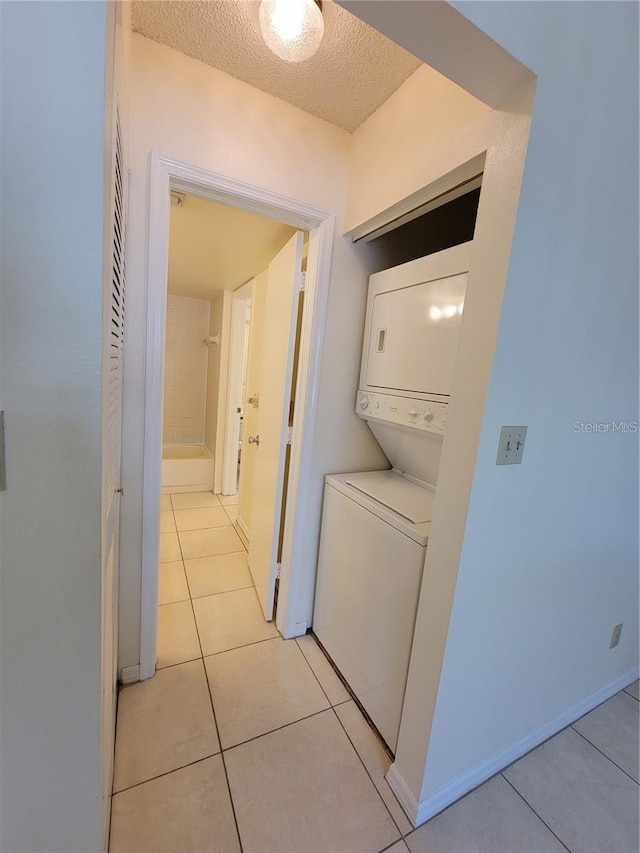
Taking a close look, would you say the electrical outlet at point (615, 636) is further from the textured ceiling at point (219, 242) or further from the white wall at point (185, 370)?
the white wall at point (185, 370)

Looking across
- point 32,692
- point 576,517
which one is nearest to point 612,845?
point 576,517

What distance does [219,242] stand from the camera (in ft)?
7.33

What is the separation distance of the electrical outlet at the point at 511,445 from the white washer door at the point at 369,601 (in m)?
0.41

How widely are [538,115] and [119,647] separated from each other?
2.30 metres

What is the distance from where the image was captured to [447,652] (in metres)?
1.02

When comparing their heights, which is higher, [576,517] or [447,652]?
[576,517]

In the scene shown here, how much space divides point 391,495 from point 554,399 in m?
0.73

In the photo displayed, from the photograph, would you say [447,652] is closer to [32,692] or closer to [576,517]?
[576,517]

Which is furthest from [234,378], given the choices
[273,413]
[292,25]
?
[292,25]

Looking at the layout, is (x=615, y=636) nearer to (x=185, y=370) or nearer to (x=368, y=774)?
(x=368, y=774)

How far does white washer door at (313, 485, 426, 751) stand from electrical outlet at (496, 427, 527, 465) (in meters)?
0.41

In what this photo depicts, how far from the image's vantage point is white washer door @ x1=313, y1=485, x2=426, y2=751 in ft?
4.08

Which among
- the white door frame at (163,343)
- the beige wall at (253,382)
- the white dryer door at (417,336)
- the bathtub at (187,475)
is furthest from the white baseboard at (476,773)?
the bathtub at (187,475)

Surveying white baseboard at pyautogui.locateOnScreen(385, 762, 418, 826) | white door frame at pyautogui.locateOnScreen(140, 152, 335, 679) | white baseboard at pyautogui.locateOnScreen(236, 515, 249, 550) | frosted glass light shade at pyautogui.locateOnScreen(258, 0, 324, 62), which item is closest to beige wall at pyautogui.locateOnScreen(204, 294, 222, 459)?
white baseboard at pyautogui.locateOnScreen(236, 515, 249, 550)
